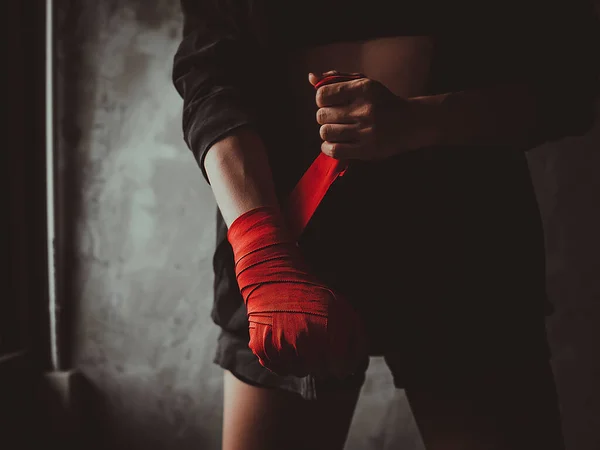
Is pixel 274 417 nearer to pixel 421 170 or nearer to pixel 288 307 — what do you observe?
pixel 288 307

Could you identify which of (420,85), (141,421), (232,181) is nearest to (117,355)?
(141,421)

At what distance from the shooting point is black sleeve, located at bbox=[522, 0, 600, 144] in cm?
49

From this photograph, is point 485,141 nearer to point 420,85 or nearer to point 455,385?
point 420,85

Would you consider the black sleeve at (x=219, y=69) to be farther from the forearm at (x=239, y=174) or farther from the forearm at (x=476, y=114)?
the forearm at (x=476, y=114)

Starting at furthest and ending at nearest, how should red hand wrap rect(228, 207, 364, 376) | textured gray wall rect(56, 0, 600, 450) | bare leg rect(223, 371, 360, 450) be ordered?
1. textured gray wall rect(56, 0, 600, 450)
2. bare leg rect(223, 371, 360, 450)
3. red hand wrap rect(228, 207, 364, 376)

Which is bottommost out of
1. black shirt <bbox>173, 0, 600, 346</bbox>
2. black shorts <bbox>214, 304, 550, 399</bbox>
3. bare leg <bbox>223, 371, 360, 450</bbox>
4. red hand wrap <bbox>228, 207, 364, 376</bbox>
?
bare leg <bbox>223, 371, 360, 450</bbox>

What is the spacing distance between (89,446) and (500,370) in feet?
3.36

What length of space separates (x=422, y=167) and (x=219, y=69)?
0.79 feet

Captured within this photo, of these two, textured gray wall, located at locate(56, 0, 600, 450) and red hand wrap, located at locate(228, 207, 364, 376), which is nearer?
red hand wrap, located at locate(228, 207, 364, 376)

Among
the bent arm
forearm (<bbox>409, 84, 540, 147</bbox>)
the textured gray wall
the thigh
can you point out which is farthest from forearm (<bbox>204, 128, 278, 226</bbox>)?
the textured gray wall

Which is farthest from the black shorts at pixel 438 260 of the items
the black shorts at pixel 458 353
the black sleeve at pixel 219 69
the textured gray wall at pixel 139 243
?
the textured gray wall at pixel 139 243

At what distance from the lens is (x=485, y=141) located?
1.67ft

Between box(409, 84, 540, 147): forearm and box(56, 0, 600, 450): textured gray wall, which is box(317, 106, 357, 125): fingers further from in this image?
box(56, 0, 600, 450): textured gray wall

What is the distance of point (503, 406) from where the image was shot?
1.68 feet
